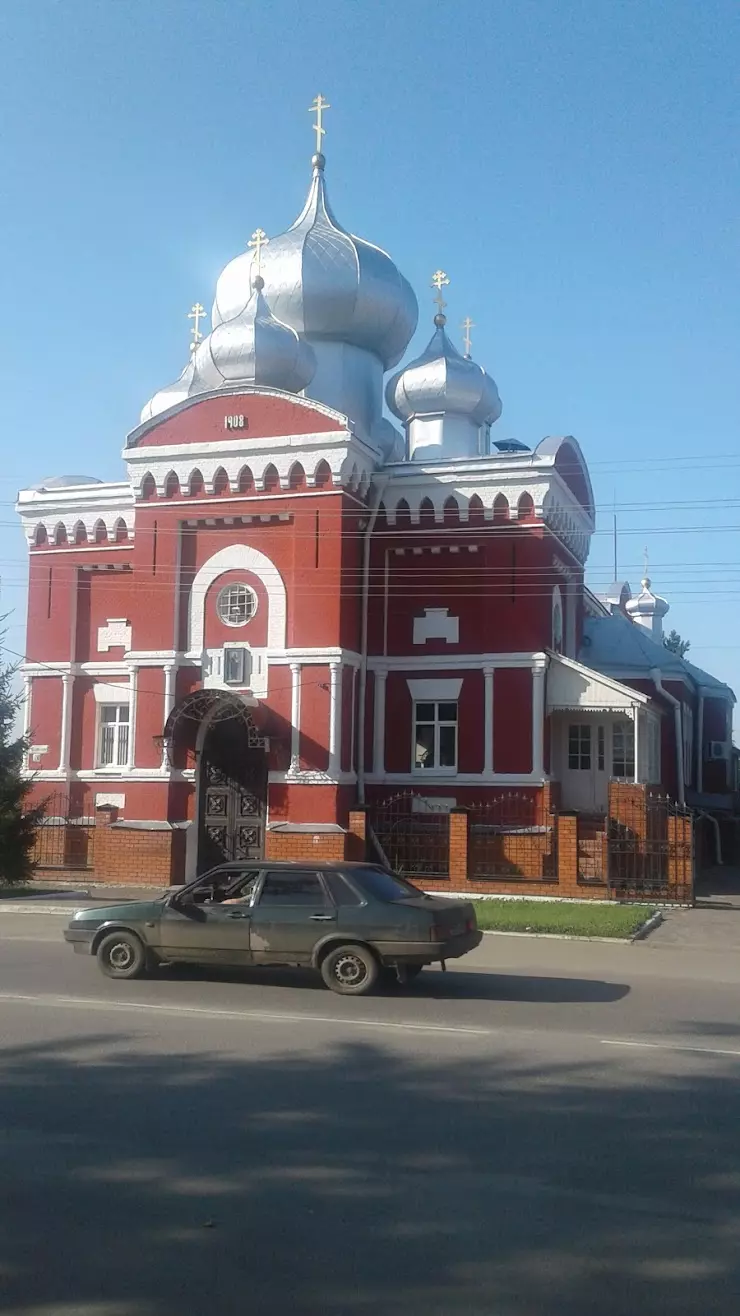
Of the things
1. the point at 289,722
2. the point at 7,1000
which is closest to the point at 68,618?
the point at 289,722

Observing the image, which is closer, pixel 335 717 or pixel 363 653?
pixel 335 717

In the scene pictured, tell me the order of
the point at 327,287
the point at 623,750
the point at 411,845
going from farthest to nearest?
the point at 327,287, the point at 623,750, the point at 411,845

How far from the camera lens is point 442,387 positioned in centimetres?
2830

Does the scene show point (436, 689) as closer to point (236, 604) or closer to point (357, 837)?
point (357, 837)

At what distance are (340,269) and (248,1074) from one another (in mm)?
22994

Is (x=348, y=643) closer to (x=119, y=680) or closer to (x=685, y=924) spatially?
(x=119, y=680)

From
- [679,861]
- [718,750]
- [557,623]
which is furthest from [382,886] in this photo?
[718,750]

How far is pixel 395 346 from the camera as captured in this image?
2970 centimetres

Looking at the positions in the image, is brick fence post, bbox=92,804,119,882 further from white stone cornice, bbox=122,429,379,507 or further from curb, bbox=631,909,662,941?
curb, bbox=631,909,662,941

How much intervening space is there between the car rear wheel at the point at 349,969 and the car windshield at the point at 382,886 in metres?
0.54

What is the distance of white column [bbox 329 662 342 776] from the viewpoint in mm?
22969

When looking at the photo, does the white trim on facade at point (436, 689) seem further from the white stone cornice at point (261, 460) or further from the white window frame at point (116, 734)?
the white window frame at point (116, 734)

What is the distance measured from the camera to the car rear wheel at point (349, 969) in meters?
11.4

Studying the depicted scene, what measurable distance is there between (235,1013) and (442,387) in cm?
2027
